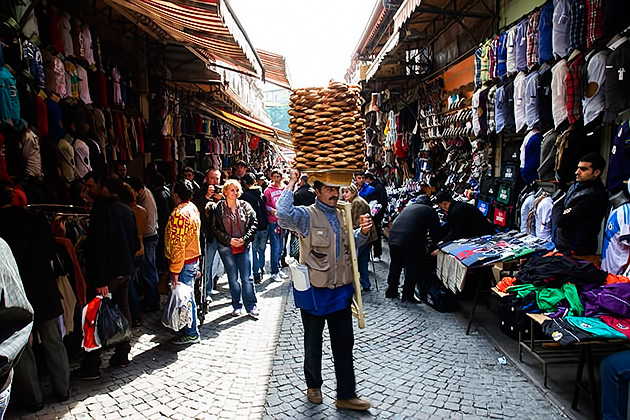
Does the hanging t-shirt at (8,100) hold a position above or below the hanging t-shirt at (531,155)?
above

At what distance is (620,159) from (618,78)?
87cm

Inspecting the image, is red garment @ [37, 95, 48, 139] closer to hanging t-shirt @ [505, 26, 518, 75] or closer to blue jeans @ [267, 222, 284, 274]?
blue jeans @ [267, 222, 284, 274]

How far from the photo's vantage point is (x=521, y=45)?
6.74 m

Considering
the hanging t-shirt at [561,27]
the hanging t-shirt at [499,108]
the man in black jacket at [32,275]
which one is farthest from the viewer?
the hanging t-shirt at [499,108]

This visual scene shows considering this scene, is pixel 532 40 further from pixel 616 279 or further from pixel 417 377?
pixel 417 377

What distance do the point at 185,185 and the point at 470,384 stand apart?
383 cm

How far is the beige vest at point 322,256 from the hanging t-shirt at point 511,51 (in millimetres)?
5138

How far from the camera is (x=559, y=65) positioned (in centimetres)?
566

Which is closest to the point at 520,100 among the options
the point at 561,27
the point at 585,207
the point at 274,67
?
the point at 561,27

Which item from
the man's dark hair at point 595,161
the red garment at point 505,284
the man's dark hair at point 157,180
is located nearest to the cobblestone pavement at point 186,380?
the man's dark hair at point 157,180

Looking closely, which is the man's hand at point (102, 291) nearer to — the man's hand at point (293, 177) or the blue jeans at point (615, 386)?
the man's hand at point (293, 177)

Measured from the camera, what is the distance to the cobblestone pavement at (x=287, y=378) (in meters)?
3.76

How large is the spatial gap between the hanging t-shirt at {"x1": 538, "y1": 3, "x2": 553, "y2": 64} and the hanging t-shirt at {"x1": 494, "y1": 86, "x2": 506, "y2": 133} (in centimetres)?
110

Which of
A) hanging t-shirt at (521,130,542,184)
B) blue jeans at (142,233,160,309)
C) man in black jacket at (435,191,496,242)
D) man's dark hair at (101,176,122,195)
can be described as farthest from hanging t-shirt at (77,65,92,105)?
hanging t-shirt at (521,130,542,184)
